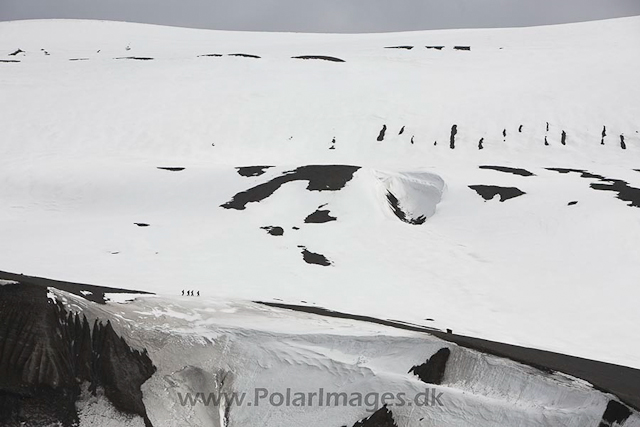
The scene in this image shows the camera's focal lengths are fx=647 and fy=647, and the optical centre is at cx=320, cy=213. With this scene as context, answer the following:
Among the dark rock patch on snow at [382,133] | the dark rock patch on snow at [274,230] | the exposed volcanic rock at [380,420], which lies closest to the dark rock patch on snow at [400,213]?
the dark rock patch on snow at [274,230]

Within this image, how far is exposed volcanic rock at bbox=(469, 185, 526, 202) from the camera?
21.2 metres

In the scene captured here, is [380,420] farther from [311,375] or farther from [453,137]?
[453,137]

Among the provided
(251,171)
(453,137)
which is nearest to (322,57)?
(453,137)

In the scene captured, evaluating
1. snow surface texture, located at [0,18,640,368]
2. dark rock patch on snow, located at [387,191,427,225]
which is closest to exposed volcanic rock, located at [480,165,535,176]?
snow surface texture, located at [0,18,640,368]

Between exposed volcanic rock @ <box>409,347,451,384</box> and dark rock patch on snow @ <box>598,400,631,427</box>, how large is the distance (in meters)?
1.97

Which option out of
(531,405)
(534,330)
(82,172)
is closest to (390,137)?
(82,172)

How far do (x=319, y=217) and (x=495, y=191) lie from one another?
245 inches

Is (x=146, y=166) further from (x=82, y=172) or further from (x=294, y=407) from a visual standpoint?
(x=294, y=407)

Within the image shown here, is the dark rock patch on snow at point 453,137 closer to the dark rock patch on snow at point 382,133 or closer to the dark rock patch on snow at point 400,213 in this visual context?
the dark rock patch on snow at point 382,133

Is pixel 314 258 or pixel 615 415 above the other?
pixel 314 258

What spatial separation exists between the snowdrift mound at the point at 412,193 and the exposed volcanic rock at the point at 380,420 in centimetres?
1275

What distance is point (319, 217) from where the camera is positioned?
1988 cm

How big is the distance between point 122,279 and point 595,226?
1330 cm

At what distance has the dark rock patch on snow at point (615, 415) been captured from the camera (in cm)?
755
